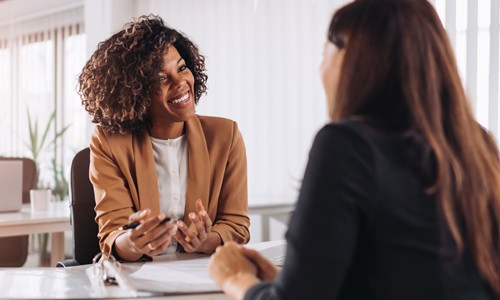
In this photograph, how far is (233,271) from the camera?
3.64ft

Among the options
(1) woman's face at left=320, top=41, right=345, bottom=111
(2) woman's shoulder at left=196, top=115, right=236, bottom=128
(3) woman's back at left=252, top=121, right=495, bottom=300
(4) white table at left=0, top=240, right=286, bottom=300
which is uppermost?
(1) woman's face at left=320, top=41, right=345, bottom=111

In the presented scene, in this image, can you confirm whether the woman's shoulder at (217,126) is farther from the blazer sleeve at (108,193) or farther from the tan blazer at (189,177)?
the blazer sleeve at (108,193)

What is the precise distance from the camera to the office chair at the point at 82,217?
2123 millimetres

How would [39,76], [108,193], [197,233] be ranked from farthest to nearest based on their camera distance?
[39,76] < [108,193] < [197,233]

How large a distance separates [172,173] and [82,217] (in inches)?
15.0

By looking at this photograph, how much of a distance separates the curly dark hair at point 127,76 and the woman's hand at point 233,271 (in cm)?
95

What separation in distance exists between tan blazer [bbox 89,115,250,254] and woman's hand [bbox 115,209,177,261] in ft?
0.38

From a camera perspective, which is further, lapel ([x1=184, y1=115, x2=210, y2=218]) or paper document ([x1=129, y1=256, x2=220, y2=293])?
lapel ([x1=184, y1=115, x2=210, y2=218])

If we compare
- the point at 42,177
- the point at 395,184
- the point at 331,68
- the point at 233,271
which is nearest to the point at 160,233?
the point at 233,271

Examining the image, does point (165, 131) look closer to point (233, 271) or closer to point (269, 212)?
point (233, 271)

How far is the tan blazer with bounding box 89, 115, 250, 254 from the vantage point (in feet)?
6.19

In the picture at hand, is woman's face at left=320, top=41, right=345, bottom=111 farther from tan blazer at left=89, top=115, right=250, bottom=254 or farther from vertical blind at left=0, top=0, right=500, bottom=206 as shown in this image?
vertical blind at left=0, top=0, right=500, bottom=206

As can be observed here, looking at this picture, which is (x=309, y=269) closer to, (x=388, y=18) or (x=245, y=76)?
(x=388, y=18)

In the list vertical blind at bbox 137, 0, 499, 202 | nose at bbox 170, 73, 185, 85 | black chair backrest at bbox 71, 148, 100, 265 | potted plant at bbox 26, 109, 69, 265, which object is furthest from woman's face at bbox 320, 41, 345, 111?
potted plant at bbox 26, 109, 69, 265
